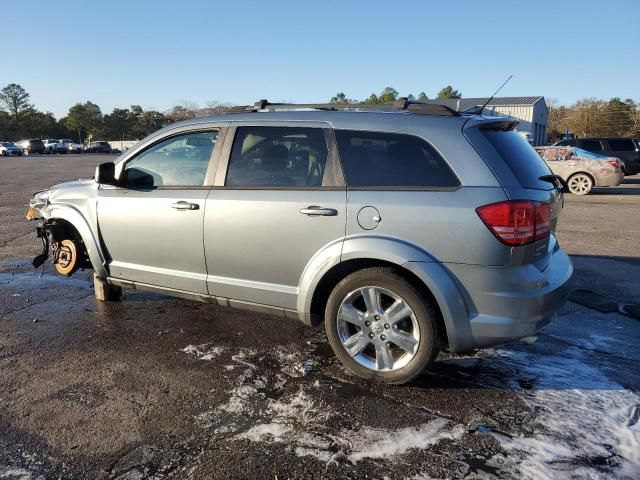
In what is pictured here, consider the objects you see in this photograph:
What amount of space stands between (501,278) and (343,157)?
4.48 ft

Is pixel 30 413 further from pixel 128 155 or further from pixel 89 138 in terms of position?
pixel 89 138

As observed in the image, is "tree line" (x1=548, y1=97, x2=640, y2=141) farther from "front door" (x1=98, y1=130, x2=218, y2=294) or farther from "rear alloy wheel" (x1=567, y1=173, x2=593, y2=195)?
"front door" (x1=98, y1=130, x2=218, y2=294)

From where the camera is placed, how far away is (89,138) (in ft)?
297

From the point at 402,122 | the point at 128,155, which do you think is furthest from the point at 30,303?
the point at 402,122

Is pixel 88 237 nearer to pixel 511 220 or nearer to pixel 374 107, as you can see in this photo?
pixel 374 107

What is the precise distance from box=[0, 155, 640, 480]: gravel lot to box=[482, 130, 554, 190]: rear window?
4.71 ft

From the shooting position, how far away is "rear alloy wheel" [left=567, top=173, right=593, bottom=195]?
1573 centimetres

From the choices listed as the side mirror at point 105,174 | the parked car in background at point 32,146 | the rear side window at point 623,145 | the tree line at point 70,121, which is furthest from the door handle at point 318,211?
the tree line at point 70,121

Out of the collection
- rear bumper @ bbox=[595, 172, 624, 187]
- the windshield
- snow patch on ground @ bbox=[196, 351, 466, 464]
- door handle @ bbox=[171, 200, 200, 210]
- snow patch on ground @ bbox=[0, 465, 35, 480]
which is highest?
the windshield

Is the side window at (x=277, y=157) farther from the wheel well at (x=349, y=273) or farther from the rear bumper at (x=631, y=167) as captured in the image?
the rear bumper at (x=631, y=167)

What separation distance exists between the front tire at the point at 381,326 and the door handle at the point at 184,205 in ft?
4.47

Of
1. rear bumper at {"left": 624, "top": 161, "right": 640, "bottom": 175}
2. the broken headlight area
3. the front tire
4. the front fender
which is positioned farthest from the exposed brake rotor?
rear bumper at {"left": 624, "top": 161, "right": 640, "bottom": 175}

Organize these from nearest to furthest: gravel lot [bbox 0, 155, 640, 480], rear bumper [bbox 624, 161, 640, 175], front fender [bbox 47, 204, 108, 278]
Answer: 1. gravel lot [bbox 0, 155, 640, 480]
2. front fender [bbox 47, 204, 108, 278]
3. rear bumper [bbox 624, 161, 640, 175]

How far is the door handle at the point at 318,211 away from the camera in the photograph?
3484mm
